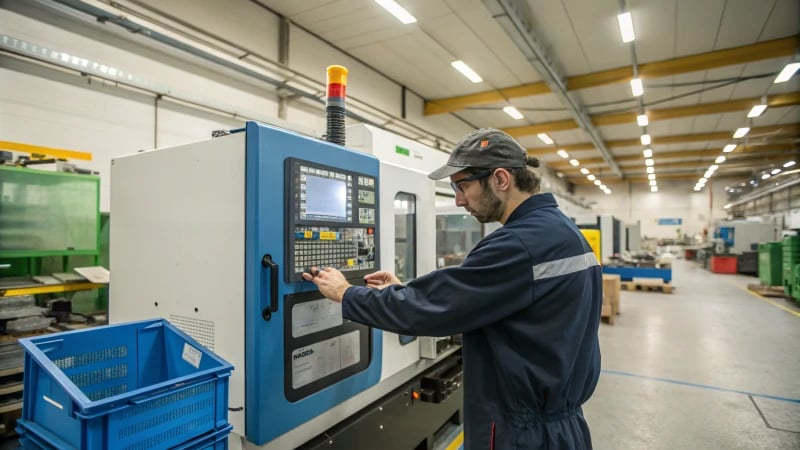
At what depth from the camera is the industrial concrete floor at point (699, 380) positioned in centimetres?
288

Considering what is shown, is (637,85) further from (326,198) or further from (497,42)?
(326,198)

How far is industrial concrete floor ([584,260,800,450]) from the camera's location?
2.88 meters

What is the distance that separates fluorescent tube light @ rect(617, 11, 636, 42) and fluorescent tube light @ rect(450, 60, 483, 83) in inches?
78.6

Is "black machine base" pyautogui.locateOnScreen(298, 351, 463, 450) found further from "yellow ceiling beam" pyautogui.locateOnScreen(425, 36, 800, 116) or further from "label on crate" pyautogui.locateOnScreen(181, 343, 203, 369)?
"yellow ceiling beam" pyautogui.locateOnScreen(425, 36, 800, 116)

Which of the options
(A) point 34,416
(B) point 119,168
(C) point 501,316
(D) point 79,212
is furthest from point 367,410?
(D) point 79,212

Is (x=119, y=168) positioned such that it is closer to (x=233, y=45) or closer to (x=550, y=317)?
(x=550, y=317)

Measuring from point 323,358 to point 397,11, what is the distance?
4.11 m

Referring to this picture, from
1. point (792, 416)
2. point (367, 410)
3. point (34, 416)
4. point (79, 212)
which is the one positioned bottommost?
point (792, 416)

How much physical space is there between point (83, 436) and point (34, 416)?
1.06 feet

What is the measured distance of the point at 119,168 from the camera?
1562 millimetres

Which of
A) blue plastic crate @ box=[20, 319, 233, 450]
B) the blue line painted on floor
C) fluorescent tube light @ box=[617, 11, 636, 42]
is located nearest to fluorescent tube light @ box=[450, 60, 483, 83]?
fluorescent tube light @ box=[617, 11, 636, 42]

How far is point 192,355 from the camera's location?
110 cm

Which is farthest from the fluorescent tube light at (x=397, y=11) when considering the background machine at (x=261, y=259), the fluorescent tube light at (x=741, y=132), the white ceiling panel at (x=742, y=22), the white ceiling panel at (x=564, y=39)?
the fluorescent tube light at (x=741, y=132)

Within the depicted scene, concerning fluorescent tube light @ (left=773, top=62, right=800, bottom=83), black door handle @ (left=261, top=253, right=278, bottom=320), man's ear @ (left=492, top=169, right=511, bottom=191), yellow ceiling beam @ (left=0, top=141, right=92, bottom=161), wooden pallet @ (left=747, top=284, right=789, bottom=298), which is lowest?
wooden pallet @ (left=747, top=284, right=789, bottom=298)
